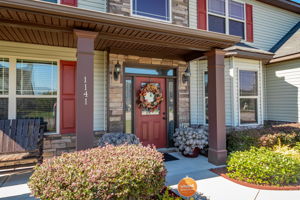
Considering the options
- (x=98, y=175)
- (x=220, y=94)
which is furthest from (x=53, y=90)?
(x=220, y=94)

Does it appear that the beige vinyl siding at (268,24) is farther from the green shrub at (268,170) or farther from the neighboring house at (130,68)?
the green shrub at (268,170)

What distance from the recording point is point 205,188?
9.95 ft

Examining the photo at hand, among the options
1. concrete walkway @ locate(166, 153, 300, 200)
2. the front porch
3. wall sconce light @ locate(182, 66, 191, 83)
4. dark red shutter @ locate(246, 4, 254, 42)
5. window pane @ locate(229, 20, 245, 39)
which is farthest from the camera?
dark red shutter @ locate(246, 4, 254, 42)

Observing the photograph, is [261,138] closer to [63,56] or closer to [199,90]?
[199,90]

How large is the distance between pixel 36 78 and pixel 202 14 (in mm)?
5026

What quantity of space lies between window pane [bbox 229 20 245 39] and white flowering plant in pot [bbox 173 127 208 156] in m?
3.88

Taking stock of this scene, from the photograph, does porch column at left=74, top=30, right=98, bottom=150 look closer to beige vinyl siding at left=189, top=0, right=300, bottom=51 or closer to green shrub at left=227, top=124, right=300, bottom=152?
green shrub at left=227, top=124, right=300, bottom=152

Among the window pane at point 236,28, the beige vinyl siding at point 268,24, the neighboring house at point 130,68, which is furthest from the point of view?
the beige vinyl siding at point 268,24

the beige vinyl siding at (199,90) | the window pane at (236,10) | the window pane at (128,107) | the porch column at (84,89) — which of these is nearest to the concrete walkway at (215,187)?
the window pane at (128,107)

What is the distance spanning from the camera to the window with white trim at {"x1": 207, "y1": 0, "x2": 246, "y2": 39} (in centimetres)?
617

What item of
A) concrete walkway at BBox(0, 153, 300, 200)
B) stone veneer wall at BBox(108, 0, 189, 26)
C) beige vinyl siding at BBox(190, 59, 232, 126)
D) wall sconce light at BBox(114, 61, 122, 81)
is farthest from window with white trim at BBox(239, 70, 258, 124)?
wall sconce light at BBox(114, 61, 122, 81)

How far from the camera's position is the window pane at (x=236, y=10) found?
21.3ft

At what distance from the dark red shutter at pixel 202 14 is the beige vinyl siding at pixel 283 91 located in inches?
123

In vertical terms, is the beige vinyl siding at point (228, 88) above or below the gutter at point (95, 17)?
below
